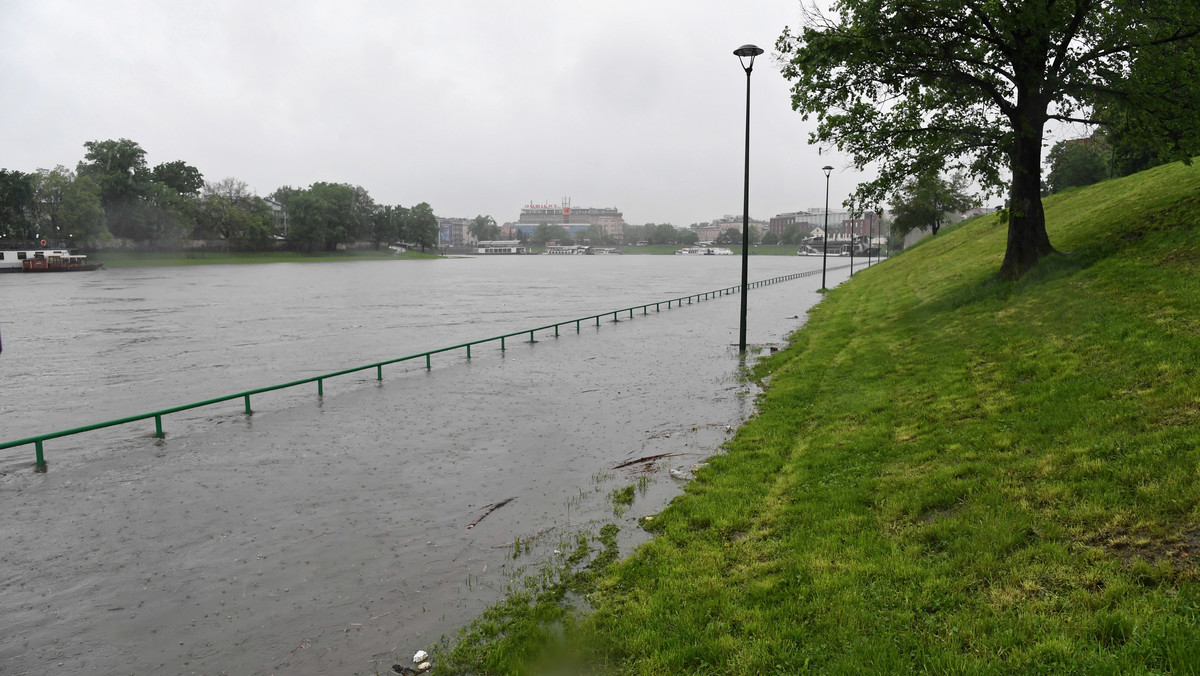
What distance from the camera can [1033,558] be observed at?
578 cm

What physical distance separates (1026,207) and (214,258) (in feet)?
443

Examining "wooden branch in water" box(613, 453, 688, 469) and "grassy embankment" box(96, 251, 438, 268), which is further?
"grassy embankment" box(96, 251, 438, 268)

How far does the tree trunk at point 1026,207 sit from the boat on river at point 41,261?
117 m

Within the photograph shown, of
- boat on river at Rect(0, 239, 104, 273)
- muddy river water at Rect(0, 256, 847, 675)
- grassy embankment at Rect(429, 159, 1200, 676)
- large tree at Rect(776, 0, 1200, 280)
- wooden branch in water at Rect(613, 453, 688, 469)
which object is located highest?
large tree at Rect(776, 0, 1200, 280)

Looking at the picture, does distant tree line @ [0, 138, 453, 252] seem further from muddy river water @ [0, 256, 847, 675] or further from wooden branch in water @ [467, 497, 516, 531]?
wooden branch in water @ [467, 497, 516, 531]

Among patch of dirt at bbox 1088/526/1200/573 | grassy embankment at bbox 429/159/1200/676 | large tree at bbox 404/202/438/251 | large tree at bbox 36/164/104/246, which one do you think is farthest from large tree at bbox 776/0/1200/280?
large tree at bbox 404/202/438/251

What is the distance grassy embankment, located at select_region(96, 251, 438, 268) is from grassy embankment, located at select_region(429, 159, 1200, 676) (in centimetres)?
12923

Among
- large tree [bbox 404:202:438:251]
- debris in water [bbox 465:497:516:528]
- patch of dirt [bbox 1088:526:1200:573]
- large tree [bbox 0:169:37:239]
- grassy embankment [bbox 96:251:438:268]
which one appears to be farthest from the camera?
large tree [bbox 404:202:438:251]

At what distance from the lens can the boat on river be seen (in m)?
94.2

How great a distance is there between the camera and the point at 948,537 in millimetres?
6551

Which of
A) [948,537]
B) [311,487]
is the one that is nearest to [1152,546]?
[948,537]

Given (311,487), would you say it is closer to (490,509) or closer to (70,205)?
(490,509)

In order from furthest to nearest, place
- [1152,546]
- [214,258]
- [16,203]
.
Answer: [214,258] → [16,203] → [1152,546]

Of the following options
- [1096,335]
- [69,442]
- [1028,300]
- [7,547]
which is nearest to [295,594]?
[7,547]
